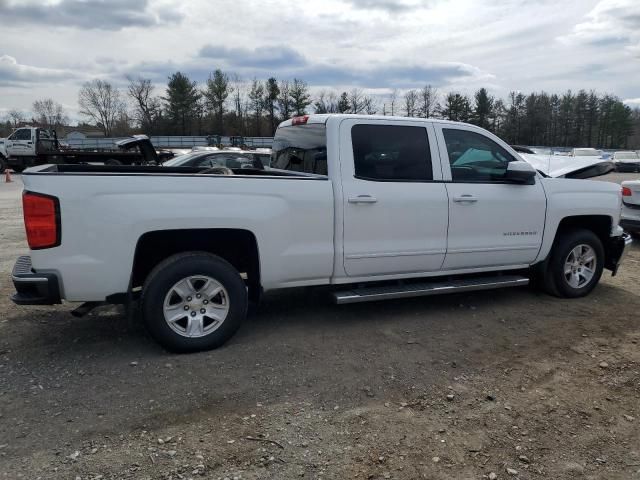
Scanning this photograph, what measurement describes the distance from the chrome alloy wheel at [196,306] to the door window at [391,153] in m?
1.61

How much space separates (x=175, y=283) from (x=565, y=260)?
13.7ft

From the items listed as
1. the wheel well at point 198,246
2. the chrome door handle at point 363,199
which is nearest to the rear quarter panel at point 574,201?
the chrome door handle at point 363,199

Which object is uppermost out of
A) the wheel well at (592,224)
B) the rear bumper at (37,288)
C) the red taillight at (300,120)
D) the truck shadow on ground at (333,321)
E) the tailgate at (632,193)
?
the red taillight at (300,120)

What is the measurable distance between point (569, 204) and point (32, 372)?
17.4ft

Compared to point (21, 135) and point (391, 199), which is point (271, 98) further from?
point (391, 199)

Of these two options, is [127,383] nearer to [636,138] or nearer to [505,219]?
[505,219]

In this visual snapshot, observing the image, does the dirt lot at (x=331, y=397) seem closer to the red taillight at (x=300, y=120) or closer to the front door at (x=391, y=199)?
the front door at (x=391, y=199)

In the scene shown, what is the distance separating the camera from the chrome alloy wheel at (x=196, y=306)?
4.04m

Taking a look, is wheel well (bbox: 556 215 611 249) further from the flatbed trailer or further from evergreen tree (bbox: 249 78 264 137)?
evergreen tree (bbox: 249 78 264 137)

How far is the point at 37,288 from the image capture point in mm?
3676

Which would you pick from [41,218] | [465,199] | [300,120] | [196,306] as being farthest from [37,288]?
[465,199]

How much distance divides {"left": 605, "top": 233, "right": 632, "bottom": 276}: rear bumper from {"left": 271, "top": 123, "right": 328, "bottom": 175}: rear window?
3.68 metres

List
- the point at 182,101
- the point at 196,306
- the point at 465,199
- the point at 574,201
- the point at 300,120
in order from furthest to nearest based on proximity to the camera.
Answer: the point at 182,101, the point at 574,201, the point at 300,120, the point at 465,199, the point at 196,306

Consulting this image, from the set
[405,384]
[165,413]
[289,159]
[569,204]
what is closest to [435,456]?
[405,384]
